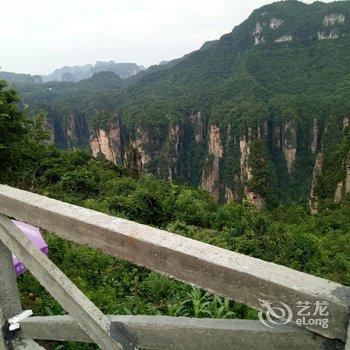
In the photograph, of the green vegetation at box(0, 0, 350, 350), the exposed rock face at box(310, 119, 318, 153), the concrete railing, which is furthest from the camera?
the exposed rock face at box(310, 119, 318, 153)

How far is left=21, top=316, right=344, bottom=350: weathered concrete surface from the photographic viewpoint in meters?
1.14

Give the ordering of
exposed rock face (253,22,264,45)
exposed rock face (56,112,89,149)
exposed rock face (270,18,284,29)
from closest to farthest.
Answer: exposed rock face (56,112,89,149), exposed rock face (270,18,284,29), exposed rock face (253,22,264,45)

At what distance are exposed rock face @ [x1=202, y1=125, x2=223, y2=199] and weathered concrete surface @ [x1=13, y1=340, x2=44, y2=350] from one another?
229ft

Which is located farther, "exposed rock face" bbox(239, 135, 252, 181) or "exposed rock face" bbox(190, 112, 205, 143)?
"exposed rock face" bbox(190, 112, 205, 143)

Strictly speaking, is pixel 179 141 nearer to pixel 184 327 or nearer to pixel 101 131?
pixel 101 131

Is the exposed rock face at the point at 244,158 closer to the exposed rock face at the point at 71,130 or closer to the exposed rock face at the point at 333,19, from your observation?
the exposed rock face at the point at 71,130

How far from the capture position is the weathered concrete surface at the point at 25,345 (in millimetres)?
2041

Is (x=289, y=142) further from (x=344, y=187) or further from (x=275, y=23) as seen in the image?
(x=275, y=23)

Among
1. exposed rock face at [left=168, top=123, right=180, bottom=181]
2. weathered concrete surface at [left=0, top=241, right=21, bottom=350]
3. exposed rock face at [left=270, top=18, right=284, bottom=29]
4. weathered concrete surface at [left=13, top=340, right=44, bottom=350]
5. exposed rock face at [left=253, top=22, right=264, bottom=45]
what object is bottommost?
exposed rock face at [left=168, top=123, right=180, bottom=181]

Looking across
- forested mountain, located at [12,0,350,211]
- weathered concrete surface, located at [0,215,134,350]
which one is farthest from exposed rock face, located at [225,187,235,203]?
weathered concrete surface, located at [0,215,134,350]

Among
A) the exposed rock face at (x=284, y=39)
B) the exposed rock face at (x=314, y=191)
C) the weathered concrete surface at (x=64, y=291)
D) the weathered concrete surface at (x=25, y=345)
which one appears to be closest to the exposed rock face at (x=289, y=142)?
the exposed rock face at (x=314, y=191)

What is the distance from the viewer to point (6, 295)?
2068 millimetres

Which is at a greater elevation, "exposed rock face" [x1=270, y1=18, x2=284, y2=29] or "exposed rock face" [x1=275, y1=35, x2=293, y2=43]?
"exposed rock face" [x1=270, y1=18, x2=284, y2=29]

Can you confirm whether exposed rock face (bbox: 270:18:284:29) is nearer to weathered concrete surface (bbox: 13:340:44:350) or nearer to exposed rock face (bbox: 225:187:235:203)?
exposed rock face (bbox: 225:187:235:203)
